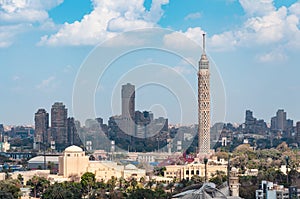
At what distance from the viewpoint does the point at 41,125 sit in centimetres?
4222

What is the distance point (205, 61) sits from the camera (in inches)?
1072

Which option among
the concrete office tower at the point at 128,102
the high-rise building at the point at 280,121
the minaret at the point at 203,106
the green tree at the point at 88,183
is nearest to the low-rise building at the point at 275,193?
the green tree at the point at 88,183

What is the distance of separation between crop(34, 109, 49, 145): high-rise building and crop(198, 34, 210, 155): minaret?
1626cm

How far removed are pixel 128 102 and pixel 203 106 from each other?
2.80 m

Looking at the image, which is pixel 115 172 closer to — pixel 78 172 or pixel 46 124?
pixel 78 172

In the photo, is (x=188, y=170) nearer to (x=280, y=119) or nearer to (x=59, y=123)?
(x=59, y=123)

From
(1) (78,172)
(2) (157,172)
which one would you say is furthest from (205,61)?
(1) (78,172)

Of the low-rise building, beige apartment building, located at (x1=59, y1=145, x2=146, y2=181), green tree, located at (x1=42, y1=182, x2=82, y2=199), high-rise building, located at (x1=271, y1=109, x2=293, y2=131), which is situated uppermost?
high-rise building, located at (x1=271, y1=109, x2=293, y2=131)

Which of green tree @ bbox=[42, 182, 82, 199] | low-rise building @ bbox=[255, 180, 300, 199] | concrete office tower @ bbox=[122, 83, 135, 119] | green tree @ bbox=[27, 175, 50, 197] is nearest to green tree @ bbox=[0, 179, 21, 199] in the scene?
green tree @ bbox=[42, 182, 82, 199]

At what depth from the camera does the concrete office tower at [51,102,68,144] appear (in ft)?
125

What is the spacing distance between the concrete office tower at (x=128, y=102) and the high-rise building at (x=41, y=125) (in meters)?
13.7

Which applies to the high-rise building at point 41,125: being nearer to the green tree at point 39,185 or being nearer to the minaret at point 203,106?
the minaret at point 203,106

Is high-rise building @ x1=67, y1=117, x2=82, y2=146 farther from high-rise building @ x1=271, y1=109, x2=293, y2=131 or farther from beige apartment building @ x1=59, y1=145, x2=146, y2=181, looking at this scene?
high-rise building @ x1=271, y1=109, x2=293, y2=131

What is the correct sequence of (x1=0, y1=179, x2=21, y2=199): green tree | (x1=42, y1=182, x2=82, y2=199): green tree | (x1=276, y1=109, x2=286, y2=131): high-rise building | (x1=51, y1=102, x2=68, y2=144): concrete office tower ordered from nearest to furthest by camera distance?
(x1=0, y1=179, x2=21, y2=199): green tree < (x1=42, y1=182, x2=82, y2=199): green tree < (x1=51, y1=102, x2=68, y2=144): concrete office tower < (x1=276, y1=109, x2=286, y2=131): high-rise building
